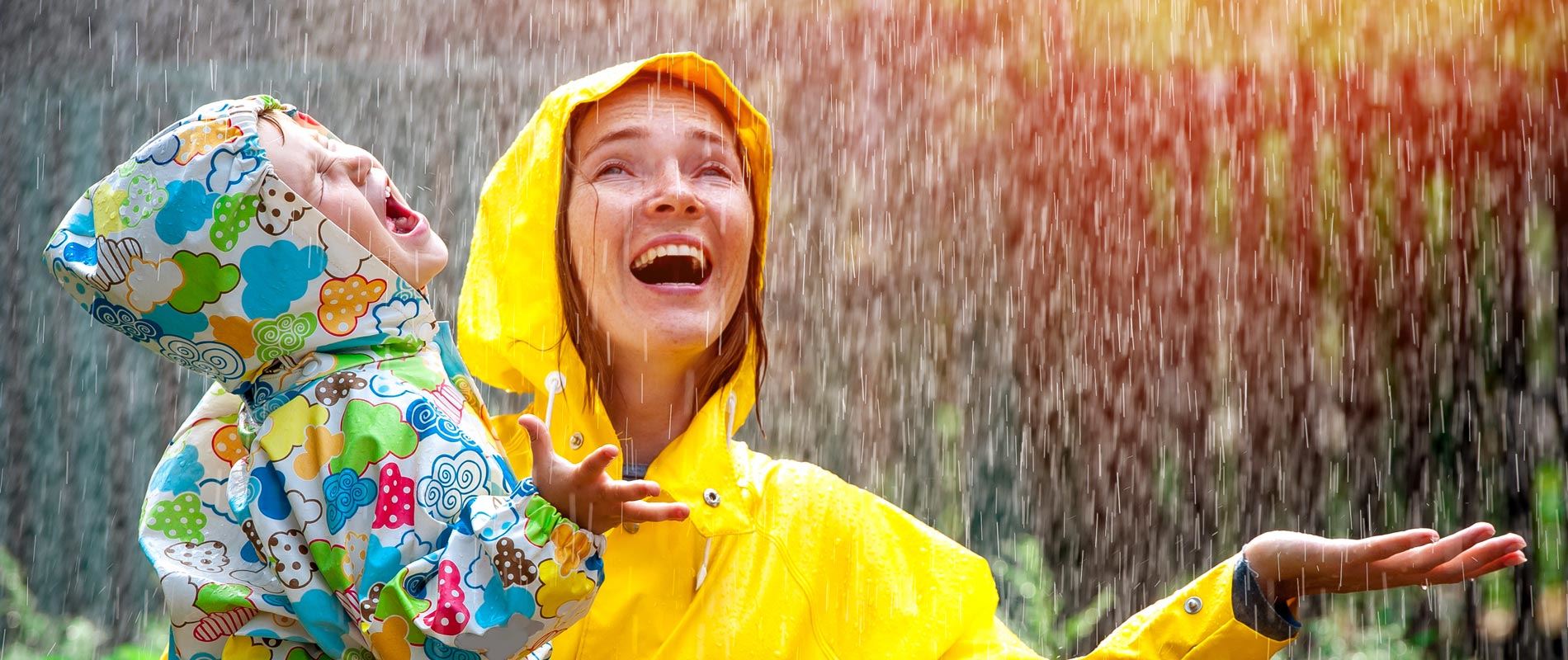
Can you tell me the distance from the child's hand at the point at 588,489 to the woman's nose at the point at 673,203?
83cm

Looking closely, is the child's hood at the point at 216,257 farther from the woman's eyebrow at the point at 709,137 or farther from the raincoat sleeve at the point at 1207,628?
the raincoat sleeve at the point at 1207,628

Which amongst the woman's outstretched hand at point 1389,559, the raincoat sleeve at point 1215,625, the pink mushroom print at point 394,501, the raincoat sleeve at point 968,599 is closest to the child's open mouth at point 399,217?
the pink mushroom print at point 394,501

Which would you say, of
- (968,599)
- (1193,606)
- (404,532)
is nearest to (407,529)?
(404,532)

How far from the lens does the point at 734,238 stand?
2445mm

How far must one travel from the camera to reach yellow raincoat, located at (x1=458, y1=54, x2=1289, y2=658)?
2285mm

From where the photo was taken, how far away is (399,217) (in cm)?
201

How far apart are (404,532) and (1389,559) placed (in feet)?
4.56

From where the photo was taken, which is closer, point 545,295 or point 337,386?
point 337,386

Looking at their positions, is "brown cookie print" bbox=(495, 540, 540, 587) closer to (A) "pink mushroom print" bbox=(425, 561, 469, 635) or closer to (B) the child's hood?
(A) "pink mushroom print" bbox=(425, 561, 469, 635)

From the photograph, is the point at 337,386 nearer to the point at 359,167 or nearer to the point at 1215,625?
the point at 359,167

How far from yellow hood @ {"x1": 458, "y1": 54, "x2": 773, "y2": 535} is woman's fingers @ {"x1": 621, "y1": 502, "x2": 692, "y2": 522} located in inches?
26.7

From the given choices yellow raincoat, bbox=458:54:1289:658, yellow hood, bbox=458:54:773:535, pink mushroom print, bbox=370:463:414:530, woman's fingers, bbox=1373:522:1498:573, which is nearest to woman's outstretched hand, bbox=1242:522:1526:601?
woman's fingers, bbox=1373:522:1498:573

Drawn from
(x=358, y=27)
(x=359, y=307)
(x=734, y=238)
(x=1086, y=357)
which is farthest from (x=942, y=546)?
(x=358, y=27)

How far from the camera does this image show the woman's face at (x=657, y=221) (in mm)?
2379
